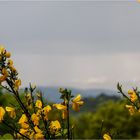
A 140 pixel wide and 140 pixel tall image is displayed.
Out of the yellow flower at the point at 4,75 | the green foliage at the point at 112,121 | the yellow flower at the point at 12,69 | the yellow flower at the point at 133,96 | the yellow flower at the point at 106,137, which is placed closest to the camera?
the yellow flower at the point at 106,137

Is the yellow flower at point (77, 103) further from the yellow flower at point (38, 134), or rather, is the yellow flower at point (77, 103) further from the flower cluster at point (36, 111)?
the yellow flower at point (38, 134)

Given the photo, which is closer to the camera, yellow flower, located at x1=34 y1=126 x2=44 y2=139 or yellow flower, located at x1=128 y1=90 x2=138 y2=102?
yellow flower, located at x1=34 y1=126 x2=44 y2=139

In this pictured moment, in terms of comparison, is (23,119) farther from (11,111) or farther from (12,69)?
(12,69)

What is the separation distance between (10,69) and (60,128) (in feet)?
2.01

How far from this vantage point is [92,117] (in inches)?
1251

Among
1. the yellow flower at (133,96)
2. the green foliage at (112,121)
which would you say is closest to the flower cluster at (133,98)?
the yellow flower at (133,96)

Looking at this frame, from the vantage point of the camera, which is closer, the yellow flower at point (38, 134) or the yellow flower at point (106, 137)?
the yellow flower at point (38, 134)

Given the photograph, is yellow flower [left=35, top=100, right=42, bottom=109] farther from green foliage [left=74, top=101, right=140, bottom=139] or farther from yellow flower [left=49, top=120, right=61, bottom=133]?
green foliage [left=74, top=101, right=140, bottom=139]

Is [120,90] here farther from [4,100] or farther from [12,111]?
[4,100]

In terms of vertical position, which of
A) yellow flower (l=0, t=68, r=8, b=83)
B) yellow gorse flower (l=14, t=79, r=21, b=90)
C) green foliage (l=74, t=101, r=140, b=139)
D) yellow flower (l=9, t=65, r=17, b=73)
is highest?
yellow flower (l=9, t=65, r=17, b=73)

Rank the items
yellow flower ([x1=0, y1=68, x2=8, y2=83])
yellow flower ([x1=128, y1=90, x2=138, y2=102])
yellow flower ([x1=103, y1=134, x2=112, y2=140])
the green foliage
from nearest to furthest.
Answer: yellow flower ([x1=103, y1=134, x2=112, y2=140])
yellow flower ([x1=0, y1=68, x2=8, y2=83])
yellow flower ([x1=128, y1=90, x2=138, y2=102])
the green foliage

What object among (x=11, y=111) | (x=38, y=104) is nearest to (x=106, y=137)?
(x=38, y=104)

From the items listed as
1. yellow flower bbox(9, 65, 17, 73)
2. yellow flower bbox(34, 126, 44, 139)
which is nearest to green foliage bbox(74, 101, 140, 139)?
yellow flower bbox(9, 65, 17, 73)

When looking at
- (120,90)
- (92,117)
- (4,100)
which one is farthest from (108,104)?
(120,90)
